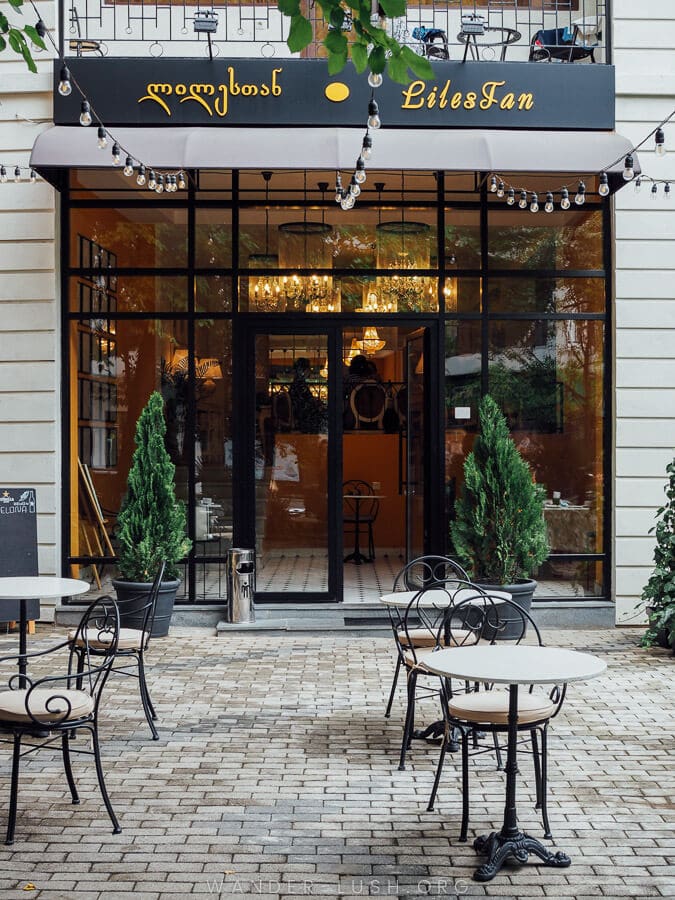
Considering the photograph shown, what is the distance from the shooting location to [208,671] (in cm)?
827

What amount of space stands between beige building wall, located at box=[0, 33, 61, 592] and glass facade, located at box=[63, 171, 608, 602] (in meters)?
0.24

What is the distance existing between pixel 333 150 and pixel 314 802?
20.4 feet

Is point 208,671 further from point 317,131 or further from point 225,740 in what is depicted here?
point 317,131

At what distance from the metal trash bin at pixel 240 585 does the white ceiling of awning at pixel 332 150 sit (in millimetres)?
Answer: 3721

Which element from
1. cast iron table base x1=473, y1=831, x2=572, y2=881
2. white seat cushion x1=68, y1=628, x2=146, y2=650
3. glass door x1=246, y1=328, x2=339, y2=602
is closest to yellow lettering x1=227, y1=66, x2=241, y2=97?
glass door x1=246, y1=328, x2=339, y2=602

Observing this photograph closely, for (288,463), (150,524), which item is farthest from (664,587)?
(150,524)

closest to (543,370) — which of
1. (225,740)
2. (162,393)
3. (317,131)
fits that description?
(317,131)

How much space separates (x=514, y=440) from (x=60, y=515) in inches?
187

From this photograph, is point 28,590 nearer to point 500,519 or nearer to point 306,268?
point 500,519

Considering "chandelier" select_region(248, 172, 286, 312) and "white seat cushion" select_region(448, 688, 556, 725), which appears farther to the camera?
"chandelier" select_region(248, 172, 286, 312)

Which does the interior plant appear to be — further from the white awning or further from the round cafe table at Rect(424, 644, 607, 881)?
the round cafe table at Rect(424, 644, 607, 881)

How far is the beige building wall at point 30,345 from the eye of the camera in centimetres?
1034

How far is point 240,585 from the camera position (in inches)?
393

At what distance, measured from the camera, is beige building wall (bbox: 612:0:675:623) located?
10.4 meters
